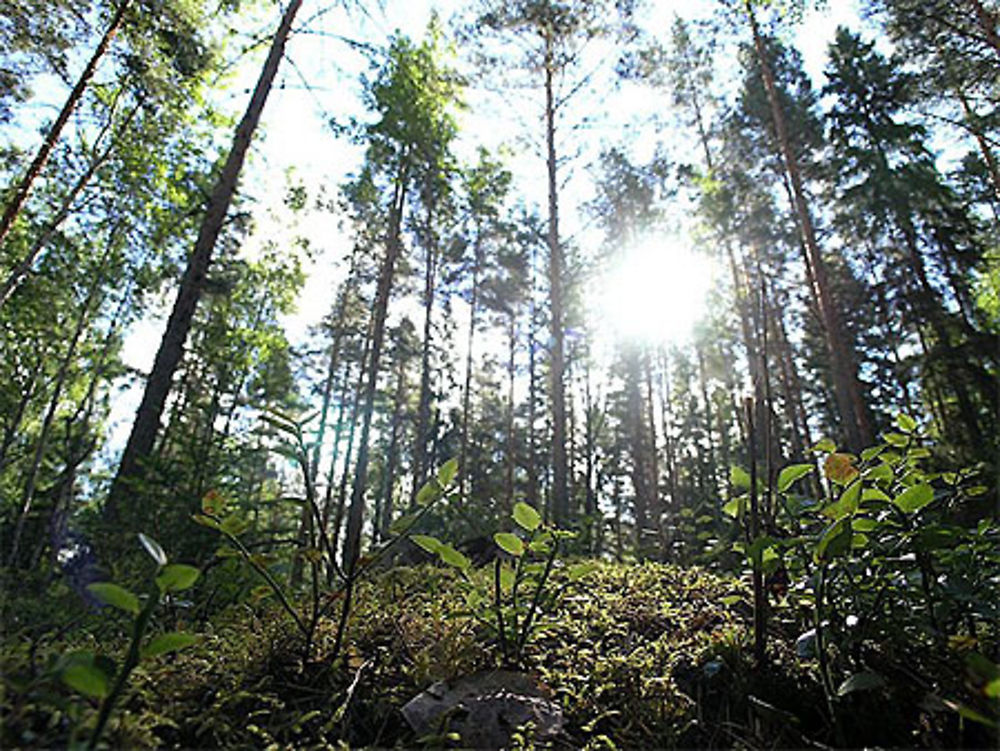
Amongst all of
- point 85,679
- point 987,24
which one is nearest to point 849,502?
point 85,679

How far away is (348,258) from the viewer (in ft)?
55.6

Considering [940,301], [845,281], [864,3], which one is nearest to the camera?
[864,3]

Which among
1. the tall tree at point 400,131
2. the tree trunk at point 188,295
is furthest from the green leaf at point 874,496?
the tall tree at point 400,131

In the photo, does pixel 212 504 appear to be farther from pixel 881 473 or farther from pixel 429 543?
pixel 881 473

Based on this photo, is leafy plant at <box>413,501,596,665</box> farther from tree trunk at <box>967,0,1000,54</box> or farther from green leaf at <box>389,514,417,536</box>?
tree trunk at <box>967,0,1000,54</box>

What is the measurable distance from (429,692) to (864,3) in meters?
14.0

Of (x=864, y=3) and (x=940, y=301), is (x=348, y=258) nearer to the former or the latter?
(x=864, y=3)

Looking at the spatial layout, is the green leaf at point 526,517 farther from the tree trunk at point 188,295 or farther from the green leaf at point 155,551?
the tree trunk at point 188,295

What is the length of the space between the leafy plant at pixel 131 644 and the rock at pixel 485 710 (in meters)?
0.61

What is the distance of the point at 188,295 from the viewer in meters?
6.07

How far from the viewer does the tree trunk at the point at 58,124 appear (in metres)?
6.97

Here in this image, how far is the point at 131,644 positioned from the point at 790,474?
1.60 meters

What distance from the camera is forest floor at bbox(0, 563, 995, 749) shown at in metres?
1.05

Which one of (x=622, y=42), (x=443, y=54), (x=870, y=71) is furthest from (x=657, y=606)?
(x=870, y=71)
